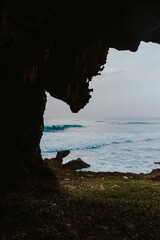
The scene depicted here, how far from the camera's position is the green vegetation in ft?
32.3

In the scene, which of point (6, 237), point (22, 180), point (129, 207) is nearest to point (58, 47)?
point (22, 180)

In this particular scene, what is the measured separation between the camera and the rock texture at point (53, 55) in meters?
13.1

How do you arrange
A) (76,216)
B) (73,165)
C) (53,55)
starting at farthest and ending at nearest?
(73,165) → (53,55) → (76,216)

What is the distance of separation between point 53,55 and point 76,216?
9063 millimetres

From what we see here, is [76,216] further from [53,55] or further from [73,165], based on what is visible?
[73,165]

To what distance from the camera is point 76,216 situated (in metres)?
11.5

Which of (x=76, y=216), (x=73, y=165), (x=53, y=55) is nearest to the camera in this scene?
(x=76, y=216)

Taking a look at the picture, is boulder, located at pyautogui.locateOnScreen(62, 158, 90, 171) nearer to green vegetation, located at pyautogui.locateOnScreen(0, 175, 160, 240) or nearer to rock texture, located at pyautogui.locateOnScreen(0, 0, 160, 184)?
rock texture, located at pyautogui.locateOnScreen(0, 0, 160, 184)

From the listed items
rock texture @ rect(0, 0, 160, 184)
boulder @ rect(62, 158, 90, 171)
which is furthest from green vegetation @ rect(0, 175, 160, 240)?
boulder @ rect(62, 158, 90, 171)

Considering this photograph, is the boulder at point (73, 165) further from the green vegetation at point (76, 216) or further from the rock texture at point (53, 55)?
the green vegetation at point (76, 216)

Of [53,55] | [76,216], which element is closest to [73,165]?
[53,55]

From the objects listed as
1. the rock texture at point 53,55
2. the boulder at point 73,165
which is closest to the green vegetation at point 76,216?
the rock texture at point 53,55

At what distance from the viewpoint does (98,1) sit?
13336mm

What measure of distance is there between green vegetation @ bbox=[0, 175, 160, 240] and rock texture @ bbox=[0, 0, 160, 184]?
2931mm
